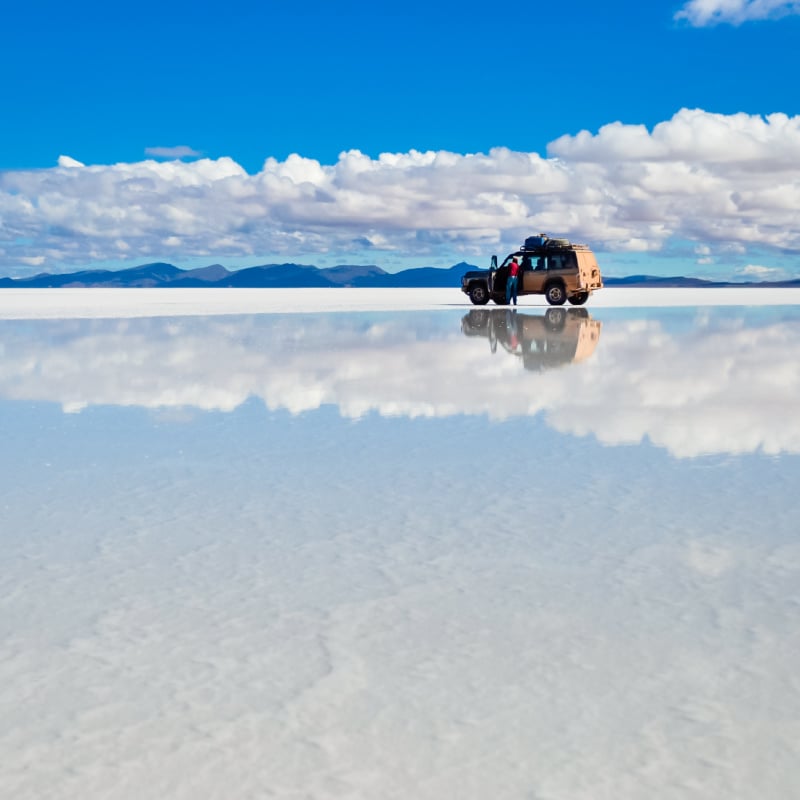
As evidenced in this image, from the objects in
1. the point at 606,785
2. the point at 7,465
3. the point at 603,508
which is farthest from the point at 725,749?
the point at 7,465

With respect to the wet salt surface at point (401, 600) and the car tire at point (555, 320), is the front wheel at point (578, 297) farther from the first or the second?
the wet salt surface at point (401, 600)

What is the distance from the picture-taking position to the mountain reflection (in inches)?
394

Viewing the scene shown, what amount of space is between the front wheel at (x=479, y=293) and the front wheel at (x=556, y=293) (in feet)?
8.53

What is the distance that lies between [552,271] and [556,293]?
2.66 ft

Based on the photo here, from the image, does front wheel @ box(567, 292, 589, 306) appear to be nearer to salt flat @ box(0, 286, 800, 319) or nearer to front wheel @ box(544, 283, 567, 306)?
front wheel @ box(544, 283, 567, 306)

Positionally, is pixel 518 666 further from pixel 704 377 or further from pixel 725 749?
pixel 704 377

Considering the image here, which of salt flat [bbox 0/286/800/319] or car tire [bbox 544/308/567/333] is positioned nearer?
car tire [bbox 544/308/567/333]

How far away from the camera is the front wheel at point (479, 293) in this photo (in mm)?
38219

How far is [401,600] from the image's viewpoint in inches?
178

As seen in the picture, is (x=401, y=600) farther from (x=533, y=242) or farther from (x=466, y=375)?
(x=533, y=242)

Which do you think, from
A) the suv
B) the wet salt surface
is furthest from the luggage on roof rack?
the wet salt surface

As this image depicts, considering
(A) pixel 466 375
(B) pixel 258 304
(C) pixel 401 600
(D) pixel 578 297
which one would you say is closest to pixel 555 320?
(D) pixel 578 297

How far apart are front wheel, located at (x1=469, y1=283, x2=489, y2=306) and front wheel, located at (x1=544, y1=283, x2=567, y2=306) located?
8.53ft

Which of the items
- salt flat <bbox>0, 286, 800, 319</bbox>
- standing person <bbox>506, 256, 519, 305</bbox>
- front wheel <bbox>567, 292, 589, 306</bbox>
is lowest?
salt flat <bbox>0, 286, 800, 319</bbox>
